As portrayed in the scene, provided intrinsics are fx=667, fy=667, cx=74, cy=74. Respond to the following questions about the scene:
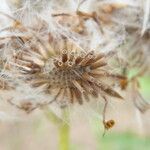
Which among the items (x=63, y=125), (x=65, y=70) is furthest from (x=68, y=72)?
(x=63, y=125)

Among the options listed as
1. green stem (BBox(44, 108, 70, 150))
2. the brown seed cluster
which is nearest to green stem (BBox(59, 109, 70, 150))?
green stem (BBox(44, 108, 70, 150))

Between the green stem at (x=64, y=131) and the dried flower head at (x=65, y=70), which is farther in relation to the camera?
the green stem at (x=64, y=131)

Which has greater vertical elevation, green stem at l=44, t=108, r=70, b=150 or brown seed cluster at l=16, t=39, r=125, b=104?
brown seed cluster at l=16, t=39, r=125, b=104

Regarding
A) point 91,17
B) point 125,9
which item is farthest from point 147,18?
point 91,17

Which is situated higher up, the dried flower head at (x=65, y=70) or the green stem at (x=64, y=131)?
the dried flower head at (x=65, y=70)

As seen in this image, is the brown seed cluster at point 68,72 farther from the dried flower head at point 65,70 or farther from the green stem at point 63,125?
the green stem at point 63,125

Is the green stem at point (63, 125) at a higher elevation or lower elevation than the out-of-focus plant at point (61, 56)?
lower

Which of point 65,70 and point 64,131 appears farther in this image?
point 64,131

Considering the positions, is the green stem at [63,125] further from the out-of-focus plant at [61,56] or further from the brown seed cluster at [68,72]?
the brown seed cluster at [68,72]

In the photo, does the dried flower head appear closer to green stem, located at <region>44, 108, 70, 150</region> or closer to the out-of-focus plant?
the out-of-focus plant

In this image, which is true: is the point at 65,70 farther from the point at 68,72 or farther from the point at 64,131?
the point at 64,131

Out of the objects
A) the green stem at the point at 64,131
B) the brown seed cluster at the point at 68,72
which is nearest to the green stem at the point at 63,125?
the green stem at the point at 64,131
